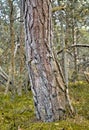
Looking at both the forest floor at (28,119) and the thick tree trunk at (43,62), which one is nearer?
the forest floor at (28,119)

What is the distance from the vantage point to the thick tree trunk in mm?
3535

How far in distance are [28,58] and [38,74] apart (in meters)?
0.25

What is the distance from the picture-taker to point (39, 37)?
11.6 ft

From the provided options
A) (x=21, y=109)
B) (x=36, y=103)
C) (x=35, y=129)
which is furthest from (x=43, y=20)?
(x=21, y=109)

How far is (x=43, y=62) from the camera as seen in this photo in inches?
139

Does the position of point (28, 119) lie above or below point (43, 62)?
below

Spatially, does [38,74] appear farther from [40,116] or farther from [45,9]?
[45,9]

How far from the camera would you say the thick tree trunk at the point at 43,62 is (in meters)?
3.54

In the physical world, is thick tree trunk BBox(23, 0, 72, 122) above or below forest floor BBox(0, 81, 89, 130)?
above

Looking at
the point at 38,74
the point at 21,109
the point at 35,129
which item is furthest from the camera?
the point at 21,109

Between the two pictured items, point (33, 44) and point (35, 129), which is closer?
point (35, 129)

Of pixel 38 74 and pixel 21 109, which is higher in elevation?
pixel 38 74

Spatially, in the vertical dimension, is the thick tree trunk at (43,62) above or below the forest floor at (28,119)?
above

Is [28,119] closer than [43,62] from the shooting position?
No
